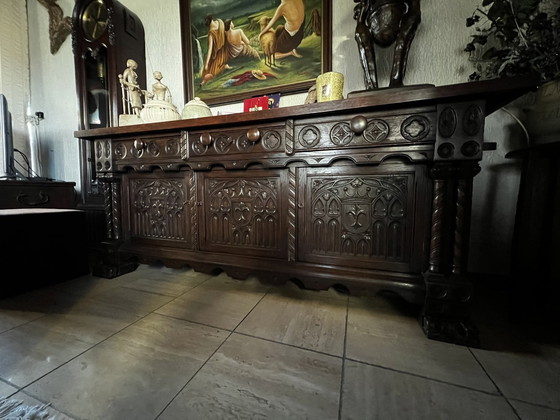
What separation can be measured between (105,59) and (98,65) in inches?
5.7

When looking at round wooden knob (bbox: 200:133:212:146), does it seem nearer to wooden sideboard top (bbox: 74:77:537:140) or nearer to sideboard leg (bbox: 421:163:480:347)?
wooden sideboard top (bbox: 74:77:537:140)

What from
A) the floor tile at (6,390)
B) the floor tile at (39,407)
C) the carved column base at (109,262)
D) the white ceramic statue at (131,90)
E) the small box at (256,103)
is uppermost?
the white ceramic statue at (131,90)

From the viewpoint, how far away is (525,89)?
72cm

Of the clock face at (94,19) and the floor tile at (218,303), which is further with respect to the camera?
the clock face at (94,19)

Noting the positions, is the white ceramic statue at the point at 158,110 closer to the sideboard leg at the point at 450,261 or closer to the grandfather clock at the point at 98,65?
the grandfather clock at the point at 98,65

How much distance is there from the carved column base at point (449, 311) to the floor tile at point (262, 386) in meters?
0.41

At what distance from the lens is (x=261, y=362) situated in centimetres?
69

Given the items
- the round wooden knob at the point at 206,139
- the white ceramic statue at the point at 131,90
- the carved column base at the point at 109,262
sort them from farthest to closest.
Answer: the white ceramic statue at the point at 131,90 → the carved column base at the point at 109,262 → the round wooden knob at the point at 206,139

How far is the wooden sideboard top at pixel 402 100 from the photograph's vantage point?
72 cm

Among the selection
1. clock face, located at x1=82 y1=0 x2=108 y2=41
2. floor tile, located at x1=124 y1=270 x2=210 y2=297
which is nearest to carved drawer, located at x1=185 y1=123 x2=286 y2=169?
floor tile, located at x1=124 y1=270 x2=210 y2=297

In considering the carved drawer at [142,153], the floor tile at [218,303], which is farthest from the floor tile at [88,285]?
the carved drawer at [142,153]

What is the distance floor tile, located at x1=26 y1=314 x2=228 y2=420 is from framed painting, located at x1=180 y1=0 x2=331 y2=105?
153 cm

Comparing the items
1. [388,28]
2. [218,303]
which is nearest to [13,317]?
[218,303]

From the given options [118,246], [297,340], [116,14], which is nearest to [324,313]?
[297,340]
